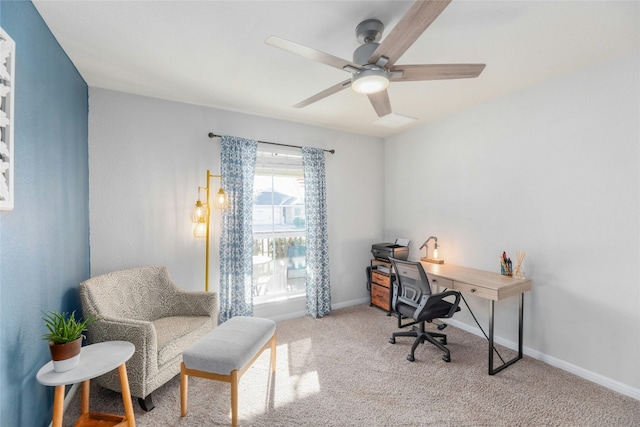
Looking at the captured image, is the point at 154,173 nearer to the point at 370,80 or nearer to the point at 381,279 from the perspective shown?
the point at 370,80

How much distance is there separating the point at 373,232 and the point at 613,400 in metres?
2.85

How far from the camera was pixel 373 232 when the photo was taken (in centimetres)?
437

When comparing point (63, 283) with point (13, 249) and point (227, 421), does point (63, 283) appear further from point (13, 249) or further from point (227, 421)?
point (227, 421)

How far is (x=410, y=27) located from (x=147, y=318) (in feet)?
9.30

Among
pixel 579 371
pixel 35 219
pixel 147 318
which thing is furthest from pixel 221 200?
pixel 579 371

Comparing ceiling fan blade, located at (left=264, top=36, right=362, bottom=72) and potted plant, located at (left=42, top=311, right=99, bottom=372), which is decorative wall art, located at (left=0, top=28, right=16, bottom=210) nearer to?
potted plant, located at (left=42, top=311, right=99, bottom=372)

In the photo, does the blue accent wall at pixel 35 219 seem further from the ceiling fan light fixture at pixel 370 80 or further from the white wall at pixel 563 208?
the white wall at pixel 563 208

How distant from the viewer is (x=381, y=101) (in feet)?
6.77

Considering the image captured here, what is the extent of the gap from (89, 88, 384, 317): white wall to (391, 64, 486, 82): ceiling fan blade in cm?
214

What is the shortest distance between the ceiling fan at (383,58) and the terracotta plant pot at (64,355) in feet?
5.99

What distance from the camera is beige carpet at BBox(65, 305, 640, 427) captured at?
6.23 ft

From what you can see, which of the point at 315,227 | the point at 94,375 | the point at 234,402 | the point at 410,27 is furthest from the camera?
the point at 315,227

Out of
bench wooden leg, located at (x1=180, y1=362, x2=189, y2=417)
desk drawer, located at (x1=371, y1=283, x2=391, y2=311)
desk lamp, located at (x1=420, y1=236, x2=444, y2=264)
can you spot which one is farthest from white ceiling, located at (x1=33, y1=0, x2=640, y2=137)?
desk drawer, located at (x1=371, y1=283, x2=391, y2=311)

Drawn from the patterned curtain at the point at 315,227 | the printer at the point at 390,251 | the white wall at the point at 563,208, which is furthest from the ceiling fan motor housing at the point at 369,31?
the printer at the point at 390,251
